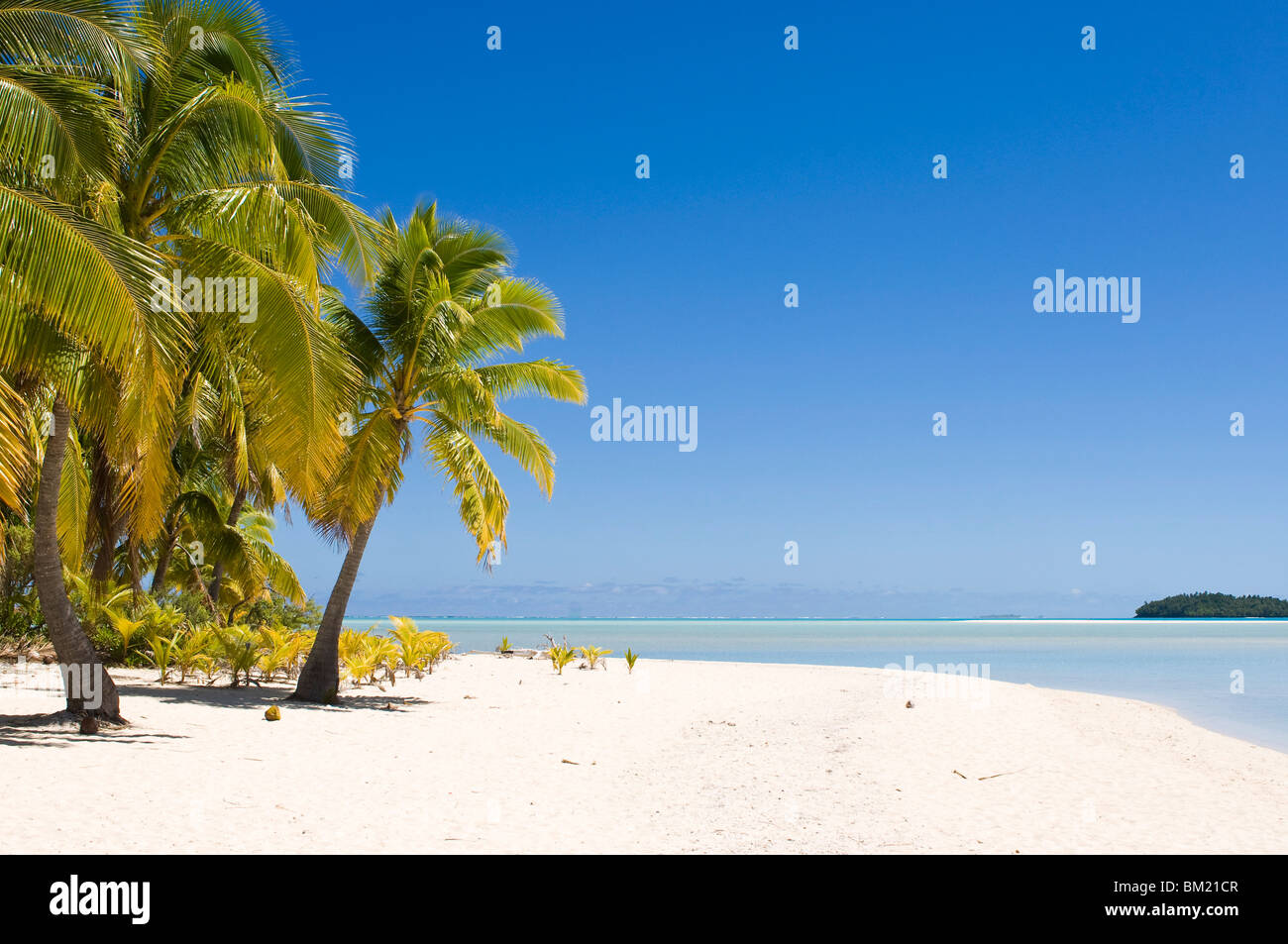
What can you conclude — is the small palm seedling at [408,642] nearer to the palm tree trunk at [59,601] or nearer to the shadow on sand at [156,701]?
the shadow on sand at [156,701]

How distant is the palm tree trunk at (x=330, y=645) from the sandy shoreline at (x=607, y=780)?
1.82 ft

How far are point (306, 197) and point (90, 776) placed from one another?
7.15 m

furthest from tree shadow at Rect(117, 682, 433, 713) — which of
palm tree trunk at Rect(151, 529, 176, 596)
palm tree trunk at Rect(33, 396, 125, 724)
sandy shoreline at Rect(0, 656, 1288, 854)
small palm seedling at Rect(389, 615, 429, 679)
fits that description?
palm tree trunk at Rect(151, 529, 176, 596)

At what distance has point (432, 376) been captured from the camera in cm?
1373

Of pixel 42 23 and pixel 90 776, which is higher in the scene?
pixel 42 23

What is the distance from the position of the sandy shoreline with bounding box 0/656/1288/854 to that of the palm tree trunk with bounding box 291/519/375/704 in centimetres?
55

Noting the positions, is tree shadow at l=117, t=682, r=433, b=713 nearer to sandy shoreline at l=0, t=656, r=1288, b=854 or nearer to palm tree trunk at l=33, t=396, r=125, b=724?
sandy shoreline at l=0, t=656, r=1288, b=854

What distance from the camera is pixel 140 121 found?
9750mm

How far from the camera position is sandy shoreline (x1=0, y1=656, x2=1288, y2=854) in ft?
20.0

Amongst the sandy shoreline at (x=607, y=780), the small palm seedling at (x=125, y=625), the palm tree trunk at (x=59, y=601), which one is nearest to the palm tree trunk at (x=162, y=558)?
the small palm seedling at (x=125, y=625)

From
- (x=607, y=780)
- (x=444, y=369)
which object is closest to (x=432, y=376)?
(x=444, y=369)
